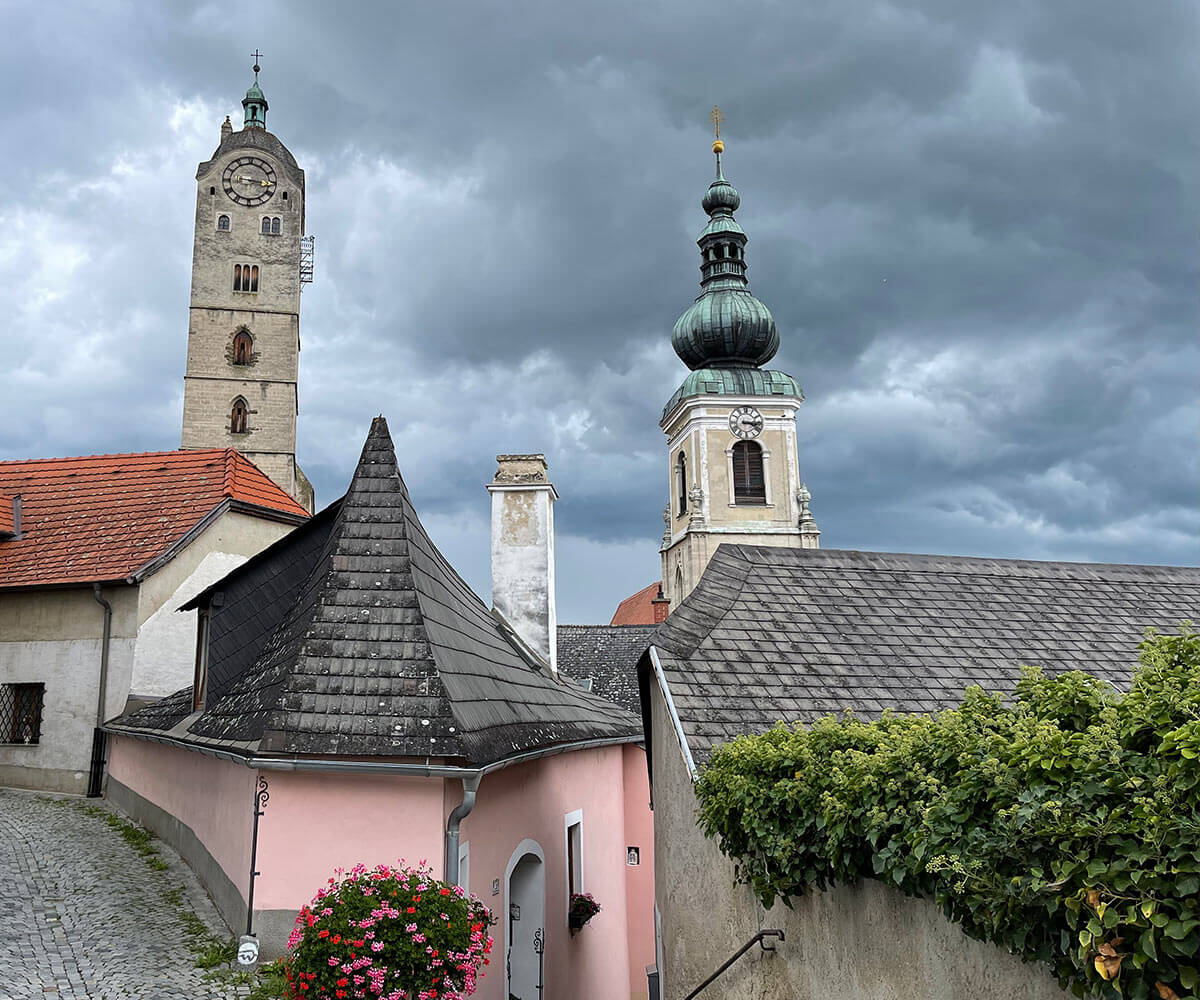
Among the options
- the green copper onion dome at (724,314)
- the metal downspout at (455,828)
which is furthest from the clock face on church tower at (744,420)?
the metal downspout at (455,828)

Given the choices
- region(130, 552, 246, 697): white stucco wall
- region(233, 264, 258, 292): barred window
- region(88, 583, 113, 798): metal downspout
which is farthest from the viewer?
region(233, 264, 258, 292): barred window

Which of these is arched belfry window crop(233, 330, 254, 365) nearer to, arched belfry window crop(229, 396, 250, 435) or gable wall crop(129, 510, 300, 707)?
arched belfry window crop(229, 396, 250, 435)

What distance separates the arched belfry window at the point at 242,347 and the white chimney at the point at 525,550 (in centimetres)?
3762

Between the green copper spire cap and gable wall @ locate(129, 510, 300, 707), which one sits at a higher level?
the green copper spire cap

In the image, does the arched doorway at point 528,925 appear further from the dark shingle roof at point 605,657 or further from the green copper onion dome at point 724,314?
the green copper onion dome at point 724,314

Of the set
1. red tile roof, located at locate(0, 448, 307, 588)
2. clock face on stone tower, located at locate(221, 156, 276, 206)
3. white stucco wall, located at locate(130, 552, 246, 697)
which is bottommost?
white stucco wall, located at locate(130, 552, 246, 697)

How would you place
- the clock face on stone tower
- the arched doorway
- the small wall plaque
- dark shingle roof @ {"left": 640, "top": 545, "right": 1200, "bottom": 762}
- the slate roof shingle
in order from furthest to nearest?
the clock face on stone tower, the slate roof shingle, the arched doorway, dark shingle roof @ {"left": 640, "top": 545, "right": 1200, "bottom": 762}, the small wall plaque

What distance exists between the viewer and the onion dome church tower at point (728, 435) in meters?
49.9

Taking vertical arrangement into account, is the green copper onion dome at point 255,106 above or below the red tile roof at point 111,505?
above

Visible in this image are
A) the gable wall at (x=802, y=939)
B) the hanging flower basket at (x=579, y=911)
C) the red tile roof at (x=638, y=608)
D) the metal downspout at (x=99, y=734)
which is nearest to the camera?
the gable wall at (x=802, y=939)

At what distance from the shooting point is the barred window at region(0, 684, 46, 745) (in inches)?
666

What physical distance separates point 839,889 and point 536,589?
10119 mm

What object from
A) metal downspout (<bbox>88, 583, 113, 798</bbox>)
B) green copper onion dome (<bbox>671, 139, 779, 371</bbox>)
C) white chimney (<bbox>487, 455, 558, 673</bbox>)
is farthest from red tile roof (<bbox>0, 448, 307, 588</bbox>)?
green copper onion dome (<bbox>671, 139, 779, 371</bbox>)

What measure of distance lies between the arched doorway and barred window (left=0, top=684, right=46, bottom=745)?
10897 millimetres
